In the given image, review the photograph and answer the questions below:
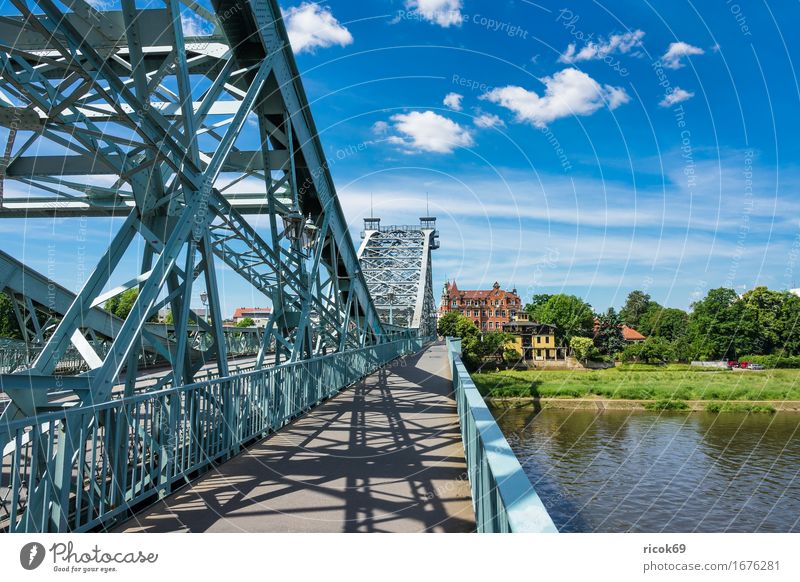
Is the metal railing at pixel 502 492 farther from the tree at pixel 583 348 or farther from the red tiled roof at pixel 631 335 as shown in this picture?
the red tiled roof at pixel 631 335

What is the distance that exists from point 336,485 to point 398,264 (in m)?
60.6

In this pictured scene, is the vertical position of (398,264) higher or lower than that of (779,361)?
higher

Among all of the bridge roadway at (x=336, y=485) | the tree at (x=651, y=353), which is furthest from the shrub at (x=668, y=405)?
the bridge roadway at (x=336, y=485)

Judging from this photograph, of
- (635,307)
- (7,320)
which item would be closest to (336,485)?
(7,320)

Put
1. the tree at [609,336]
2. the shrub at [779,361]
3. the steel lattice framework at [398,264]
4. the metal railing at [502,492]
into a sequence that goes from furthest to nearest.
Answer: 1. the tree at [609,336]
2. the steel lattice framework at [398,264]
3. the shrub at [779,361]
4. the metal railing at [502,492]

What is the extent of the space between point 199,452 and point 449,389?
285 inches

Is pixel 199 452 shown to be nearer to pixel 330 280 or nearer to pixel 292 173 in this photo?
pixel 292 173

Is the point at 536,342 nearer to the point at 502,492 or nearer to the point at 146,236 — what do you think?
the point at 146,236

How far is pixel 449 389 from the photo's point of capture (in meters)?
11.7

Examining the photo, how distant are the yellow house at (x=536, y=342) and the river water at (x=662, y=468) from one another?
2270cm

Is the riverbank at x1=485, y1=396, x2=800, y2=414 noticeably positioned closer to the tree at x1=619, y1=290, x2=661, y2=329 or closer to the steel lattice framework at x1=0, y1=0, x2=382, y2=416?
the steel lattice framework at x1=0, y1=0, x2=382, y2=416

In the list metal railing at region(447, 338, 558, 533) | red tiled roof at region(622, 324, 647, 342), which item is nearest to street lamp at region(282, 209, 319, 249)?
metal railing at region(447, 338, 558, 533)

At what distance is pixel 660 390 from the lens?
39344 millimetres

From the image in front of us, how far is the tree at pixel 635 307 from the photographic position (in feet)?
251
